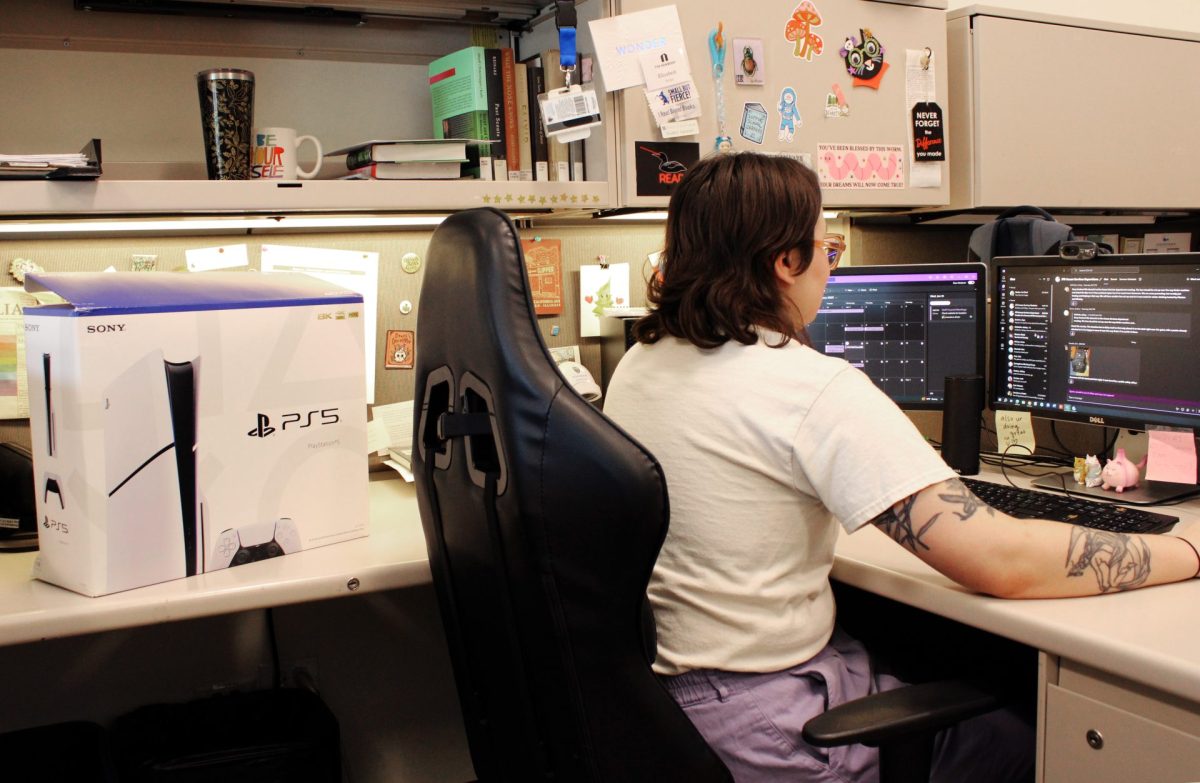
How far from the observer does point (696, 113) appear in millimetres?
1735

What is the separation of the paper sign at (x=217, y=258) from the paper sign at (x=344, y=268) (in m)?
→ 0.04

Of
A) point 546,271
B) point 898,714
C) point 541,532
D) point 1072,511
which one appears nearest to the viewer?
point 541,532

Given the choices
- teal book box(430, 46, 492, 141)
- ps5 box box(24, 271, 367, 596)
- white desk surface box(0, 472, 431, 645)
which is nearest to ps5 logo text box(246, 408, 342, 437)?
ps5 box box(24, 271, 367, 596)

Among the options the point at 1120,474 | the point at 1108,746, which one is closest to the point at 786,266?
the point at 1108,746

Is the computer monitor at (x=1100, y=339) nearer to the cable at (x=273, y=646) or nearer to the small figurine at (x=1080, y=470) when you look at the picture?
the small figurine at (x=1080, y=470)

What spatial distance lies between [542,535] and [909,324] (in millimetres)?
1177

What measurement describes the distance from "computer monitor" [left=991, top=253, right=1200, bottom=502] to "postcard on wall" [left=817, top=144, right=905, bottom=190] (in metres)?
0.26

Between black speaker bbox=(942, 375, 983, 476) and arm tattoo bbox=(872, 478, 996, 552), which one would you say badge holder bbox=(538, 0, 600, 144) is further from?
arm tattoo bbox=(872, 478, 996, 552)

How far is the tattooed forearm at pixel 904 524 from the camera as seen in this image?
43.1 inches

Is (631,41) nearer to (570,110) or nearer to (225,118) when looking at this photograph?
(570,110)

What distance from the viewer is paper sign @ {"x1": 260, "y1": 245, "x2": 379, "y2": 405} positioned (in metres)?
1.81

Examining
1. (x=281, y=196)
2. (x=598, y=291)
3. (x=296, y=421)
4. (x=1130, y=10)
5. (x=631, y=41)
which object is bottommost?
(x=296, y=421)

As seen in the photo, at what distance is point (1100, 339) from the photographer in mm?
1658

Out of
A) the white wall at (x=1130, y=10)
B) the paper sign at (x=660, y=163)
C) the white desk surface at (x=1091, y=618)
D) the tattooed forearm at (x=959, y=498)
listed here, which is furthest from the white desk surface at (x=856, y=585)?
the white wall at (x=1130, y=10)
